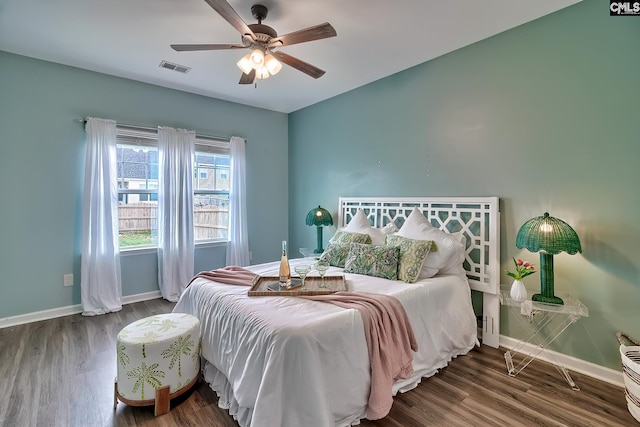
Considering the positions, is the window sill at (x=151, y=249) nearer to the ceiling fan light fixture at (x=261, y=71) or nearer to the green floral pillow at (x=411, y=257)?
the ceiling fan light fixture at (x=261, y=71)

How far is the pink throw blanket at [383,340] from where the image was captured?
1783 millimetres

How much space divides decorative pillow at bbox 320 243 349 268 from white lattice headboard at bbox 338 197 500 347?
2.99 ft

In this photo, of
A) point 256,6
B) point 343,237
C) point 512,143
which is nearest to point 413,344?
point 343,237

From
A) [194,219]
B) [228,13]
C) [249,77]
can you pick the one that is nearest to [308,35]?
[228,13]

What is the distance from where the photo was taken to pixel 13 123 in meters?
3.13

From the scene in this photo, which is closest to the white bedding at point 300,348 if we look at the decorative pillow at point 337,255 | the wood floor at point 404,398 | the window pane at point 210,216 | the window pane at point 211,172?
the wood floor at point 404,398

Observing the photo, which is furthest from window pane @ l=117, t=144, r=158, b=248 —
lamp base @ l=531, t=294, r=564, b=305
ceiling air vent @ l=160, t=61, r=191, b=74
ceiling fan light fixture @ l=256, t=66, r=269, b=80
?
lamp base @ l=531, t=294, r=564, b=305

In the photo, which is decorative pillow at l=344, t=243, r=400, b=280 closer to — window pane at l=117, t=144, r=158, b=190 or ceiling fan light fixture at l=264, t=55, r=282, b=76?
ceiling fan light fixture at l=264, t=55, r=282, b=76

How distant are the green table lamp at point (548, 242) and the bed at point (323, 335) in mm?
437

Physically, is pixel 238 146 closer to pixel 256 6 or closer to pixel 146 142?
pixel 146 142

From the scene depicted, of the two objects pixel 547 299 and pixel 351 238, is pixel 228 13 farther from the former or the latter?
pixel 547 299

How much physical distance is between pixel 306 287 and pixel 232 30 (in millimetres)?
2301

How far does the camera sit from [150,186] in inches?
157

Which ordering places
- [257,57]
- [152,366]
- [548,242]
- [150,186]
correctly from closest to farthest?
[152,366], [548,242], [257,57], [150,186]
